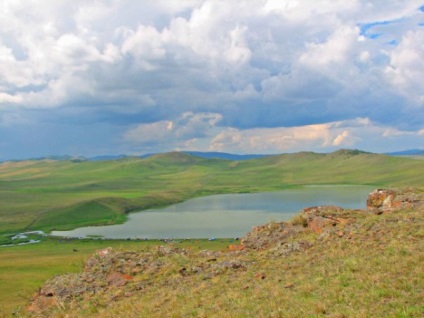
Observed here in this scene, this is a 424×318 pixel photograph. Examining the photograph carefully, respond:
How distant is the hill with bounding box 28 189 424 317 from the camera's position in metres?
12.9

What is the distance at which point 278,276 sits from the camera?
1652 cm

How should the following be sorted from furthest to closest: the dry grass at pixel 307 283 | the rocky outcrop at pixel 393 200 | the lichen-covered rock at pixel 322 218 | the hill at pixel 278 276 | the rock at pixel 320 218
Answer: the rocky outcrop at pixel 393 200
the rock at pixel 320 218
the lichen-covered rock at pixel 322 218
the hill at pixel 278 276
the dry grass at pixel 307 283

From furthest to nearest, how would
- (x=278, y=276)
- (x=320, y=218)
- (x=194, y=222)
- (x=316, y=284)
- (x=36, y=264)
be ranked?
1. (x=194, y=222)
2. (x=36, y=264)
3. (x=320, y=218)
4. (x=278, y=276)
5. (x=316, y=284)

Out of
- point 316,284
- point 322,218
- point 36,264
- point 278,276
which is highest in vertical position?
point 322,218

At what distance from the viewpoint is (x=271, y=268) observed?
1806 cm

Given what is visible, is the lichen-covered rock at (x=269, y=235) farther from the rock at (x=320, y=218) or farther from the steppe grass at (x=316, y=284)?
the steppe grass at (x=316, y=284)

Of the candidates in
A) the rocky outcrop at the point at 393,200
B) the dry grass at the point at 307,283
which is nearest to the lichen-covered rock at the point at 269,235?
the dry grass at the point at 307,283

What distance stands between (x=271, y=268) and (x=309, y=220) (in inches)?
271

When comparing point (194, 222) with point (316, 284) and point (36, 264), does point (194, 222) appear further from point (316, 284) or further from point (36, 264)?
point (316, 284)

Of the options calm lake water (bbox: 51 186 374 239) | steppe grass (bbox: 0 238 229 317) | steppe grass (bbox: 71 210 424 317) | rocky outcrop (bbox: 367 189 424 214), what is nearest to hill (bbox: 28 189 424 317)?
steppe grass (bbox: 71 210 424 317)

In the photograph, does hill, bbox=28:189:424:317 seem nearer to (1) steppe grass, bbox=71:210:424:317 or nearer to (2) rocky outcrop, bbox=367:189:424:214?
(1) steppe grass, bbox=71:210:424:317

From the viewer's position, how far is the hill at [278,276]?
42.3 feet

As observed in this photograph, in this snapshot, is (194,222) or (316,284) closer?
(316,284)

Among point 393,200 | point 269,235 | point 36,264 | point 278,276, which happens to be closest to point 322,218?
point 269,235
